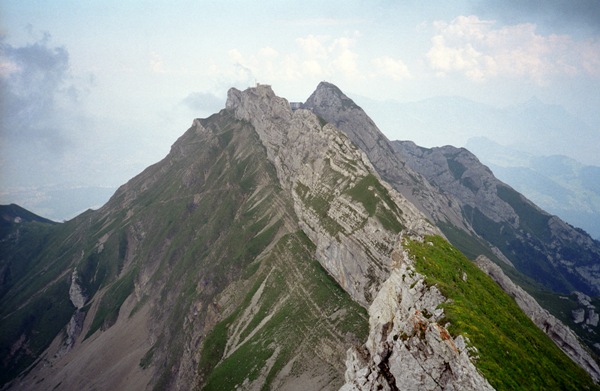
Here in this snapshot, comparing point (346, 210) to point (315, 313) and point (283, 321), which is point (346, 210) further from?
point (283, 321)

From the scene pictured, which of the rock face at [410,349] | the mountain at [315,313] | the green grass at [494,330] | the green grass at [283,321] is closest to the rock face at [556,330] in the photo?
the mountain at [315,313]

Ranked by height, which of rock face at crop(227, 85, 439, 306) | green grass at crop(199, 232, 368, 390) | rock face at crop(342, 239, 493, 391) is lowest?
green grass at crop(199, 232, 368, 390)

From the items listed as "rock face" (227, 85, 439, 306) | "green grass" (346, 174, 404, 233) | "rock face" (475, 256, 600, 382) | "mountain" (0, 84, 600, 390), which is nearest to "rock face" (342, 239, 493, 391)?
"mountain" (0, 84, 600, 390)

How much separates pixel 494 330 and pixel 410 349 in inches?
454

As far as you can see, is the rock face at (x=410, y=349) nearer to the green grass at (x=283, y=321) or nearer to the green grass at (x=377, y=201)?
the green grass at (x=283, y=321)

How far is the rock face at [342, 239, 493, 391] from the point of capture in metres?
37.0

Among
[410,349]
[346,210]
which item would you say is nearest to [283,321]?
[346,210]

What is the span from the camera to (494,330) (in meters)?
42.5

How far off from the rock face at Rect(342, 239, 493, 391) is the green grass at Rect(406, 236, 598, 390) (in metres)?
1.56

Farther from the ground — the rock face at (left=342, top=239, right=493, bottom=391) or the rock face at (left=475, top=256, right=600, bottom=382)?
the rock face at (left=342, top=239, right=493, bottom=391)

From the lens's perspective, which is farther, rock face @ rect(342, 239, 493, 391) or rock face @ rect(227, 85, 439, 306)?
rock face @ rect(227, 85, 439, 306)

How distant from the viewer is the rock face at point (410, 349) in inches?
1455

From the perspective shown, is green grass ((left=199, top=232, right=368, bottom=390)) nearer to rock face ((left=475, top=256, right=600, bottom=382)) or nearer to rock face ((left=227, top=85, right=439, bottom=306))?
rock face ((left=227, top=85, right=439, bottom=306))

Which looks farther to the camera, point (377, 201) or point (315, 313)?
point (377, 201)
